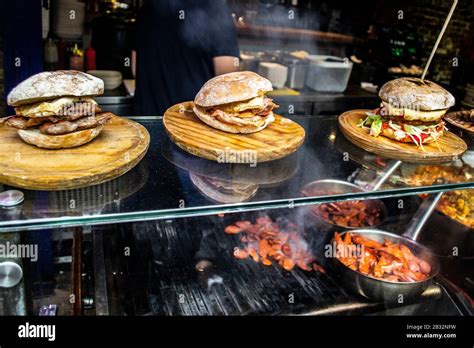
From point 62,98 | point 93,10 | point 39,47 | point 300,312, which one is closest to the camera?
point 62,98

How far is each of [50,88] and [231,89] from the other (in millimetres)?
778

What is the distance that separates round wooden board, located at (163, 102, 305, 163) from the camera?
67.6 inches

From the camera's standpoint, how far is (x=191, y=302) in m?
2.09

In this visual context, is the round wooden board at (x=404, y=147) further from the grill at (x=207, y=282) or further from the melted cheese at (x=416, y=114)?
the grill at (x=207, y=282)

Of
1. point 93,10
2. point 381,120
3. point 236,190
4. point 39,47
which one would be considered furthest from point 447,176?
point 93,10

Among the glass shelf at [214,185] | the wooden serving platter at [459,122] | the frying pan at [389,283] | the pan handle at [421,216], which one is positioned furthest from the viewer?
the pan handle at [421,216]

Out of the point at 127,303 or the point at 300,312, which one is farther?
the point at 300,312

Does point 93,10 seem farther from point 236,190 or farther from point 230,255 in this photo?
point 236,190

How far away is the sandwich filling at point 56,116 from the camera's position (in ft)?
4.86

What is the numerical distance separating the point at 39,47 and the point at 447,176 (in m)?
3.09

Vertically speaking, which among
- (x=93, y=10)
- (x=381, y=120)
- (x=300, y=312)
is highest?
(x=93, y=10)

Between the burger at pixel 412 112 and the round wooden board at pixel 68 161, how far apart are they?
1249 mm

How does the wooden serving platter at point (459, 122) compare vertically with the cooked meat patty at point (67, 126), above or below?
below

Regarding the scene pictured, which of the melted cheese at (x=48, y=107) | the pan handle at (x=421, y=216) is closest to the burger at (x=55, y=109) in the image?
the melted cheese at (x=48, y=107)
